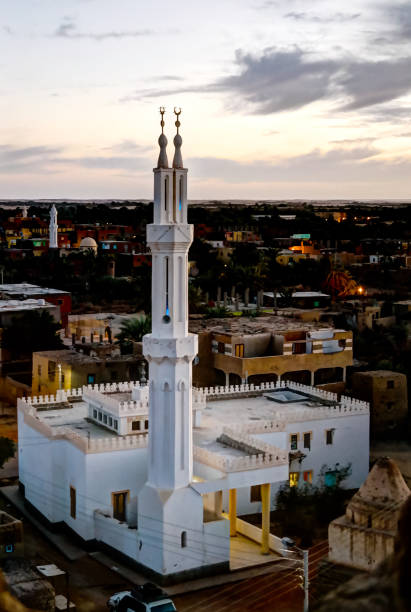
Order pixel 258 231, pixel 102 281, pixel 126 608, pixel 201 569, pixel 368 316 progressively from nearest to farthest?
pixel 126 608
pixel 201 569
pixel 368 316
pixel 102 281
pixel 258 231

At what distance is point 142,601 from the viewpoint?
1775 centimetres

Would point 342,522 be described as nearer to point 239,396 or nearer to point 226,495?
point 226,495

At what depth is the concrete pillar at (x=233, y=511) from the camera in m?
23.1

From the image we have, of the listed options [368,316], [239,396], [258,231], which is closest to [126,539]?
[239,396]

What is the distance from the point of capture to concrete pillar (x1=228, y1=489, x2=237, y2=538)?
23.1 metres

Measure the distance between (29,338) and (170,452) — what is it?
85.0 ft

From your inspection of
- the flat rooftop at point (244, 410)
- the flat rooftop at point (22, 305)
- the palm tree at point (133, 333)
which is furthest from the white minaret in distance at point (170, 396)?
the flat rooftop at point (22, 305)

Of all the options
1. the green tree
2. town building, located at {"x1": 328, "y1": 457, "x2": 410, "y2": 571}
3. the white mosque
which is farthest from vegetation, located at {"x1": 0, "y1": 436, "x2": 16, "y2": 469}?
the green tree

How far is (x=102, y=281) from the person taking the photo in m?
83.0

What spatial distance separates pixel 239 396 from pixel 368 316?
26587mm

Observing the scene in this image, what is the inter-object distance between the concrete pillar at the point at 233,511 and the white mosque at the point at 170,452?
0.10 ft

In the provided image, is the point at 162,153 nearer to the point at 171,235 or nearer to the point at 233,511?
the point at 171,235

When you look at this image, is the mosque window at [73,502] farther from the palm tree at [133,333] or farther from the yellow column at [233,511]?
the palm tree at [133,333]

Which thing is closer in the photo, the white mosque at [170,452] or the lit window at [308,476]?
the white mosque at [170,452]
